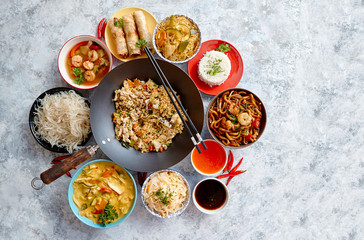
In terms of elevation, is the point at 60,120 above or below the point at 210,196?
above

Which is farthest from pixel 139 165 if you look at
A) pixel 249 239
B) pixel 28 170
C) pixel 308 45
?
pixel 308 45

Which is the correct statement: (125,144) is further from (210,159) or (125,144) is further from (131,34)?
(131,34)

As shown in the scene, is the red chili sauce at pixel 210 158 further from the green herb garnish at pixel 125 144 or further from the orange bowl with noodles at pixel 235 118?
the green herb garnish at pixel 125 144

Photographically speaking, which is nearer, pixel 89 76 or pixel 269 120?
pixel 89 76

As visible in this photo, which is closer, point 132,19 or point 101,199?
point 101,199

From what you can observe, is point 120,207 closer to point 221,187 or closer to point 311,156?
point 221,187

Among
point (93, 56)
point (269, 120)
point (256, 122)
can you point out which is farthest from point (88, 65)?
point (269, 120)
